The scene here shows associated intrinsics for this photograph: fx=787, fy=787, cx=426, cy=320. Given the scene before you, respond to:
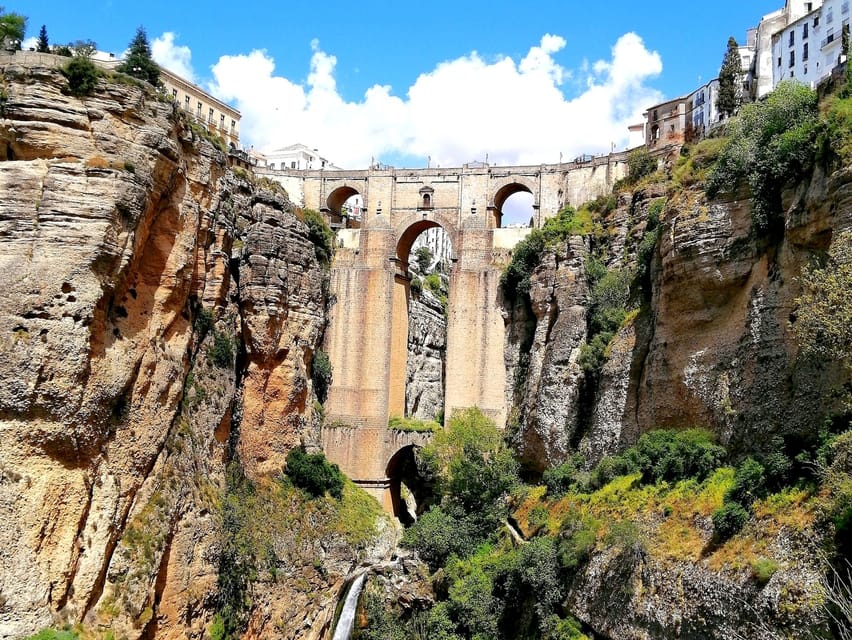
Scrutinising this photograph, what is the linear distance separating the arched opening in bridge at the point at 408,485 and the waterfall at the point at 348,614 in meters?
8.87

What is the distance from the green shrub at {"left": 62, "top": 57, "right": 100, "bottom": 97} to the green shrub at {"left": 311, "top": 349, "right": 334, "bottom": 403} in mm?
20633

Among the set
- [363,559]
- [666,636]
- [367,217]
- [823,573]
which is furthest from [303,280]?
[823,573]

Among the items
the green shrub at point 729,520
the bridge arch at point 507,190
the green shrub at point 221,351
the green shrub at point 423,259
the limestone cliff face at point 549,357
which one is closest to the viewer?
the green shrub at point 729,520

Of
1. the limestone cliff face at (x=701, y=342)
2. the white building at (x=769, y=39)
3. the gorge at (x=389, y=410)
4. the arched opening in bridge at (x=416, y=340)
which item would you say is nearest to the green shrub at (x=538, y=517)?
the gorge at (x=389, y=410)

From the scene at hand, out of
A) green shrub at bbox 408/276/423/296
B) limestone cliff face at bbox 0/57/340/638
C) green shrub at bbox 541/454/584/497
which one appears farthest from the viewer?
green shrub at bbox 408/276/423/296

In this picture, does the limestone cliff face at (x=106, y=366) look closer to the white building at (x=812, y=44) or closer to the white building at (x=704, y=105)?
the white building at (x=704, y=105)

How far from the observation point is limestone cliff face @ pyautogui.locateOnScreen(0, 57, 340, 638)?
18.9m

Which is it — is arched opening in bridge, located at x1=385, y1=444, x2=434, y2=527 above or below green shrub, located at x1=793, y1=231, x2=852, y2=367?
below

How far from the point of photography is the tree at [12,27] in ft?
94.7

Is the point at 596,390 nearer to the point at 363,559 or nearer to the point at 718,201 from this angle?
the point at 718,201

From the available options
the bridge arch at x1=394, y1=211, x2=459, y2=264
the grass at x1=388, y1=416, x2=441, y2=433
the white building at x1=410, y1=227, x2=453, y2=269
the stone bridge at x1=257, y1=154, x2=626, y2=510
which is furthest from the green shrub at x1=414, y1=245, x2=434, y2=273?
the white building at x1=410, y1=227, x2=453, y2=269

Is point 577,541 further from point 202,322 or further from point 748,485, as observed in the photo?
point 202,322

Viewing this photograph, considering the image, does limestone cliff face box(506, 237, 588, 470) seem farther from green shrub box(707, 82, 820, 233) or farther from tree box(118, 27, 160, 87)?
tree box(118, 27, 160, 87)

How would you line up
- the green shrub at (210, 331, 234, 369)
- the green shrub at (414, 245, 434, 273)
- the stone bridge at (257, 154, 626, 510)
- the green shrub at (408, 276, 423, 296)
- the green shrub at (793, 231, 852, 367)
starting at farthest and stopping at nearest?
the green shrub at (414, 245, 434, 273) < the green shrub at (408, 276, 423, 296) < the stone bridge at (257, 154, 626, 510) < the green shrub at (210, 331, 234, 369) < the green shrub at (793, 231, 852, 367)
